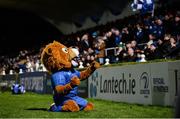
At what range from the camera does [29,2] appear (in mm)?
34438

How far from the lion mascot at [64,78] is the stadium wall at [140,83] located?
6.44 feet

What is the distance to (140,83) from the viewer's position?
39.0 ft

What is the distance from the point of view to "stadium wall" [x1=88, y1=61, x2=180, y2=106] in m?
10.4

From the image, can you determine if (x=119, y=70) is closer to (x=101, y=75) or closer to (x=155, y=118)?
(x=101, y=75)

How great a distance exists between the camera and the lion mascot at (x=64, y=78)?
30.7ft

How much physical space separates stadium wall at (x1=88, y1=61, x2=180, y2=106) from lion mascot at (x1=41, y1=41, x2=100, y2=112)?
6.44ft

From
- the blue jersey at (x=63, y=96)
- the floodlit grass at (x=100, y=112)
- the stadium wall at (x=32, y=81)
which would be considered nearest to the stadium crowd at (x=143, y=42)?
the floodlit grass at (x=100, y=112)

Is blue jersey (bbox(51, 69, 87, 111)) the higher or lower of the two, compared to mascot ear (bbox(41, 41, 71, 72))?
lower

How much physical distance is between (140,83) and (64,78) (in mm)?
3050

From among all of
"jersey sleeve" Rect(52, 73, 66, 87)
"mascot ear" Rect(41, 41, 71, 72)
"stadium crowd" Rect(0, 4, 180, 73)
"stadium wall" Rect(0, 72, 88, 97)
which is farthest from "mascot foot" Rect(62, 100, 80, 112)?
"stadium wall" Rect(0, 72, 88, 97)

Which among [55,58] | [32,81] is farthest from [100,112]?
[32,81]

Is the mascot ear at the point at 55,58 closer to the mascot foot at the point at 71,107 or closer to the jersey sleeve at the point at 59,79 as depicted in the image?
the jersey sleeve at the point at 59,79

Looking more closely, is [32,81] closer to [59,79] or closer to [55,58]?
[55,58]

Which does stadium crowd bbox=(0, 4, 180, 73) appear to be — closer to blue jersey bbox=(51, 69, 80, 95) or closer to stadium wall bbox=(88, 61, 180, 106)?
stadium wall bbox=(88, 61, 180, 106)
